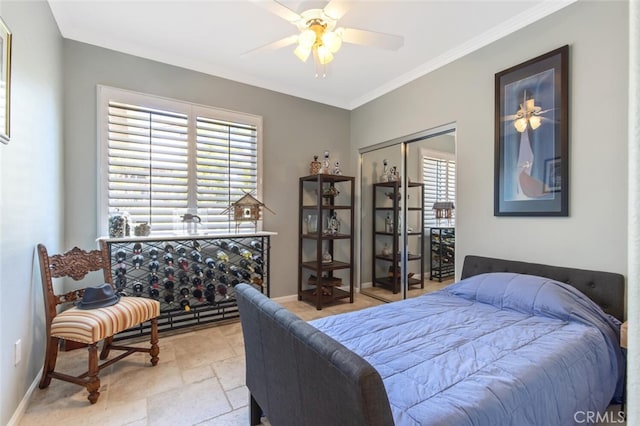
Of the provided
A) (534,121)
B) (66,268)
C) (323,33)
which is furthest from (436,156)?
(66,268)

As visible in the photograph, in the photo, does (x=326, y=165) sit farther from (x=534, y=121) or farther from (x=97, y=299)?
(x=97, y=299)

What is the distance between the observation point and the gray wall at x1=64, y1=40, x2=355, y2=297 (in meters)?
2.90

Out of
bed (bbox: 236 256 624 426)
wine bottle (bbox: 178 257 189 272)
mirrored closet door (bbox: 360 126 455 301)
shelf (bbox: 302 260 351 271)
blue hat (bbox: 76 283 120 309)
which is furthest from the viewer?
shelf (bbox: 302 260 351 271)

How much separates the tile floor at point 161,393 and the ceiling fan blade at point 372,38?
266 cm

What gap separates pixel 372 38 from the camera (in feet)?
7.22

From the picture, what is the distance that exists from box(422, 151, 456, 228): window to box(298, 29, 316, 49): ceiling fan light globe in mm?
2009

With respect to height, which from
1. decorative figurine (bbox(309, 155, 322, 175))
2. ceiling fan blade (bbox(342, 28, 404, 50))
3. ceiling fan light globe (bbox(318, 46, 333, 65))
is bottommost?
decorative figurine (bbox(309, 155, 322, 175))

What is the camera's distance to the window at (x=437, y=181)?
3.37 metres

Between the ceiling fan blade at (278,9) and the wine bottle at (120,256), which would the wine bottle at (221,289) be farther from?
the ceiling fan blade at (278,9)

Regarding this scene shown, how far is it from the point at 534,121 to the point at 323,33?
1.91 m

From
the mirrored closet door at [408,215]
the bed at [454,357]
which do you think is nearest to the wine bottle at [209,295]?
the bed at [454,357]

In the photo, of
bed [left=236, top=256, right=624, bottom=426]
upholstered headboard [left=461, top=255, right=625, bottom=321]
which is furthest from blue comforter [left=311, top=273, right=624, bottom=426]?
upholstered headboard [left=461, top=255, right=625, bottom=321]

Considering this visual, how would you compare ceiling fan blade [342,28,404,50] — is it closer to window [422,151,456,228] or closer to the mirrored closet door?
the mirrored closet door

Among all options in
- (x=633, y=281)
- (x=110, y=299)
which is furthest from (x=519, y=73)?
(x=110, y=299)
